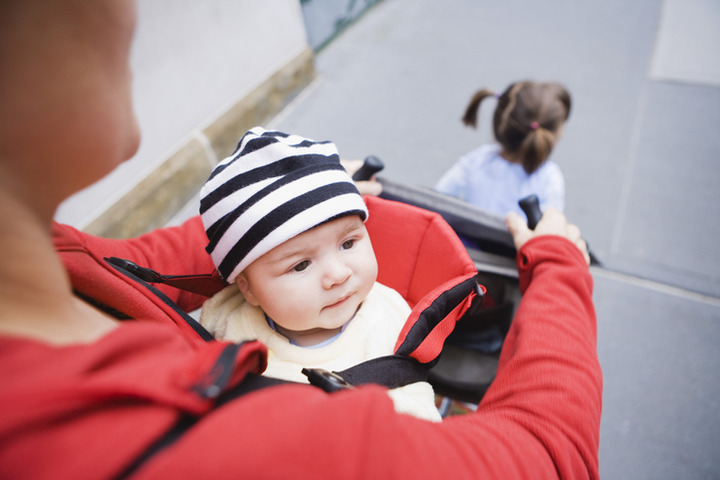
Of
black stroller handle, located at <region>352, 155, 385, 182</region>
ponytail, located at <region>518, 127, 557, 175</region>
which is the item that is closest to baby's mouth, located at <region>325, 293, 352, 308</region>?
black stroller handle, located at <region>352, 155, 385, 182</region>

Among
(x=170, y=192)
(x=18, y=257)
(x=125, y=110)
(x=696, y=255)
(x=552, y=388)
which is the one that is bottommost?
(x=696, y=255)

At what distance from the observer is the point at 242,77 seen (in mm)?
2443

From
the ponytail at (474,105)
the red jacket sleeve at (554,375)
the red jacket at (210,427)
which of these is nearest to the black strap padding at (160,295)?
the red jacket at (210,427)

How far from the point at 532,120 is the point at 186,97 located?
1625mm

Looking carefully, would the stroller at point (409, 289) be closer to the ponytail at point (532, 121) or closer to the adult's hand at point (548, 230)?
the adult's hand at point (548, 230)

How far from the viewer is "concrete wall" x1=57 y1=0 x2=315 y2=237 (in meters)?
1.82

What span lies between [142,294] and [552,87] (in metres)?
1.74

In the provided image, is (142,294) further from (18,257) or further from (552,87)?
(552,87)

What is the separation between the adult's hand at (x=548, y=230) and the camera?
94 centimetres

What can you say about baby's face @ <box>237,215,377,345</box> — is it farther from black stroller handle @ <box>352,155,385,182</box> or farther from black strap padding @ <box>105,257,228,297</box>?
black stroller handle @ <box>352,155,385,182</box>

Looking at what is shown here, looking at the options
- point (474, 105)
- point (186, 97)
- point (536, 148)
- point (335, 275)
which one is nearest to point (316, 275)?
point (335, 275)

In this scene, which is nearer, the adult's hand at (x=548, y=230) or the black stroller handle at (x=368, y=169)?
the adult's hand at (x=548, y=230)

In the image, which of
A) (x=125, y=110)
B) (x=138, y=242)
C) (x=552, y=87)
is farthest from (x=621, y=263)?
(x=125, y=110)

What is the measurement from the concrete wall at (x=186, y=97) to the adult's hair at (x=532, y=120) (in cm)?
144
